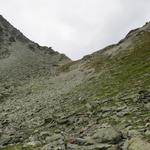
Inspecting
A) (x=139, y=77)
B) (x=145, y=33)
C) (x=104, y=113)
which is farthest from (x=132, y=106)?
(x=145, y=33)

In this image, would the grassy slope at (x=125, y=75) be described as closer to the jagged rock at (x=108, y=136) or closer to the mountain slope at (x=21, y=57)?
the jagged rock at (x=108, y=136)

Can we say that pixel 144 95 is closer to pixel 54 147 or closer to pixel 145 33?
pixel 54 147

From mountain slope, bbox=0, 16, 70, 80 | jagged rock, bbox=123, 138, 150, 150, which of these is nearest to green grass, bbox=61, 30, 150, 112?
jagged rock, bbox=123, 138, 150, 150

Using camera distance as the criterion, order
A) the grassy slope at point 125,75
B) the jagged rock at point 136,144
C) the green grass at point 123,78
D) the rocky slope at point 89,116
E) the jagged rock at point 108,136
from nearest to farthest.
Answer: the jagged rock at point 136,144 → the jagged rock at point 108,136 → the rocky slope at point 89,116 → the green grass at point 123,78 → the grassy slope at point 125,75

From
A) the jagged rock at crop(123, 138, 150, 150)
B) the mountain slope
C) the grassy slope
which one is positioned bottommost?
the jagged rock at crop(123, 138, 150, 150)

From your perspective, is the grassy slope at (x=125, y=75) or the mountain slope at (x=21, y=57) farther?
the mountain slope at (x=21, y=57)

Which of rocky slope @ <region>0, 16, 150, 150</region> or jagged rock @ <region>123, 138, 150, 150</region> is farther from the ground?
rocky slope @ <region>0, 16, 150, 150</region>

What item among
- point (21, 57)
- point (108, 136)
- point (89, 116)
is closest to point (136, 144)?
point (108, 136)

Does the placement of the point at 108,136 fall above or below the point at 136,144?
above

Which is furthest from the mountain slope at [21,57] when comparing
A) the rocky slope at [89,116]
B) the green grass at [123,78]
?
the green grass at [123,78]

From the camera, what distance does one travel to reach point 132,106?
3114 cm

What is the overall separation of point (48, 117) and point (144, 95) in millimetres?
10479

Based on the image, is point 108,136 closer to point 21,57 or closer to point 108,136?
point 108,136

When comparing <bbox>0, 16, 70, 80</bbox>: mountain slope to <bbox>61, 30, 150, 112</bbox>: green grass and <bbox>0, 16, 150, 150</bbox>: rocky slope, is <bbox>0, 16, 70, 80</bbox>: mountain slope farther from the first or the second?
<bbox>61, 30, 150, 112</bbox>: green grass
